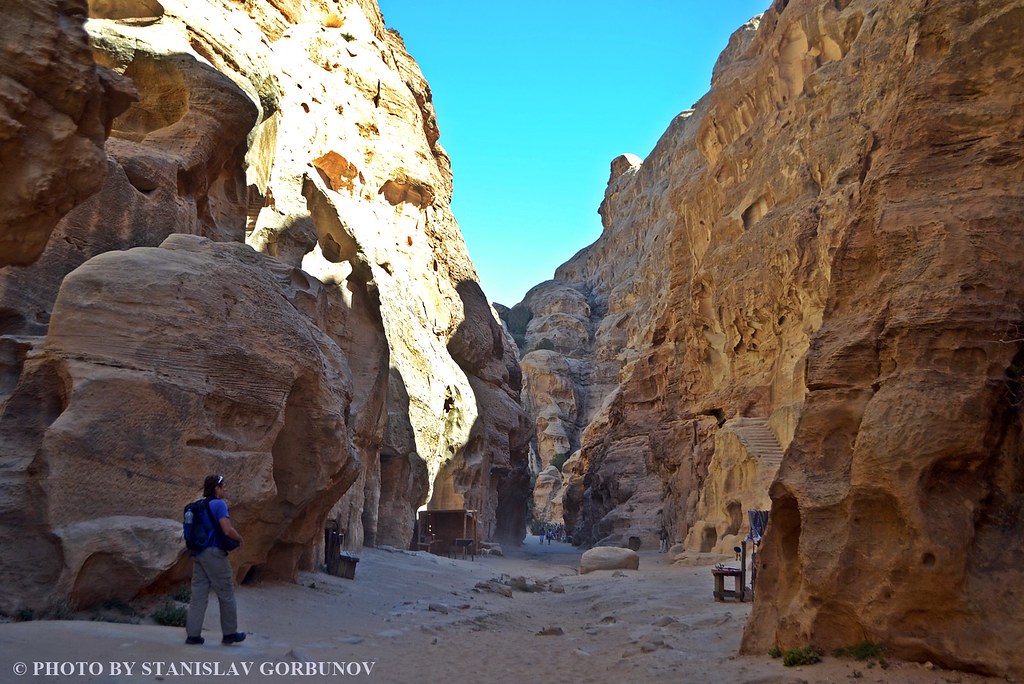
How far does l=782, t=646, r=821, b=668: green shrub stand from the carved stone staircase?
17.8m

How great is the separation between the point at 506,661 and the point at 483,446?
27.6 m

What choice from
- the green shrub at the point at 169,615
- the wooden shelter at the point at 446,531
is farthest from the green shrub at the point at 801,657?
the wooden shelter at the point at 446,531

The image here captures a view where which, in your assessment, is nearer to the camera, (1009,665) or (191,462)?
(1009,665)

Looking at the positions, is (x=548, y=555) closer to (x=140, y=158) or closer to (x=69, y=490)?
(x=140, y=158)

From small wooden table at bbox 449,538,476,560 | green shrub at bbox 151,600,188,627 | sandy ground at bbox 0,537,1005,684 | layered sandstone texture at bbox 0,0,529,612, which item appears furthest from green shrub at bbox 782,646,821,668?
small wooden table at bbox 449,538,476,560

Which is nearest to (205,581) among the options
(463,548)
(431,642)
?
(431,642)

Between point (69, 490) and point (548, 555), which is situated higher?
point (69, 490)

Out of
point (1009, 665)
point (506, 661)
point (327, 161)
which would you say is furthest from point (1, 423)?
point (327, 161)

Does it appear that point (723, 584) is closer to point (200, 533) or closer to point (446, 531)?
point (200, 533)

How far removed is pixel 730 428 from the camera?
88.2 ft

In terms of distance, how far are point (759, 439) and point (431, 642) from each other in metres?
18.5

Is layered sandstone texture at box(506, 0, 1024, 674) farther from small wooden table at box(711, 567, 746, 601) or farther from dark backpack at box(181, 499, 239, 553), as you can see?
dark backpack at box(181, 499, 239, 553)

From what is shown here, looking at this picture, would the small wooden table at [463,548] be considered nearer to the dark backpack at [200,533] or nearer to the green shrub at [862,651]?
the green shrub at [862,651]

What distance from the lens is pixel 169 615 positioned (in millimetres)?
8508
